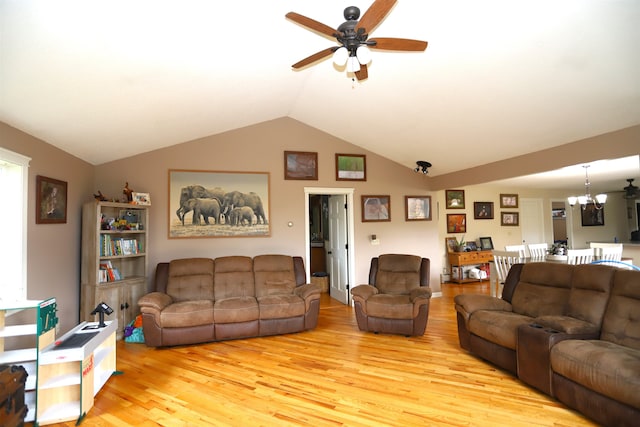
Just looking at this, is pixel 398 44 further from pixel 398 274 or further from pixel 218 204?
pixel 218 204

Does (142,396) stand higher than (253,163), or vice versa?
(253,163)

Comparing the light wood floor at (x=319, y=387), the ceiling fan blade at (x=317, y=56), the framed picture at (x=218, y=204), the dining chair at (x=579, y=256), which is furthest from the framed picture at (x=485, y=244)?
the ceiling fan blade at (x=317, y=56)

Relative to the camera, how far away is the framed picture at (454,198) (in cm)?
752

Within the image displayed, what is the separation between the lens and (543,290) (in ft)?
10.4

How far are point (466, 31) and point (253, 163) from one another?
345 cm

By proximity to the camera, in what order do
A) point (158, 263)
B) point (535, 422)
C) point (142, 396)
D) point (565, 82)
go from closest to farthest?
point (535, 422) → point (142, 396) → point (565, 82) → point (158, 263)

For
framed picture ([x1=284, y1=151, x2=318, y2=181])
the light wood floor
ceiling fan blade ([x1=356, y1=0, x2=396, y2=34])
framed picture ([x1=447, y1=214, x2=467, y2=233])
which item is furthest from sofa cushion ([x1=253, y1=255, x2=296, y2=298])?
framed picture ([x1=447, y1=214, x2=467, y2=233])

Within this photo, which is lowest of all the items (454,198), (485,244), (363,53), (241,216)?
(485,244)

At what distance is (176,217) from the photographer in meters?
4.79

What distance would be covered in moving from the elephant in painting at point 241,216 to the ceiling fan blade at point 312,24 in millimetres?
3416

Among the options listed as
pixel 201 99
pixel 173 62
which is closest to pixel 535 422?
pixel 173 62

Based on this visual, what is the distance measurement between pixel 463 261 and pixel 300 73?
548 centimetres

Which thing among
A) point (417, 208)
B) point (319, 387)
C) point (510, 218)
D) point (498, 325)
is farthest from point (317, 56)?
point (510, 218)

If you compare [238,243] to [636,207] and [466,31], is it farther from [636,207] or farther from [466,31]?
[636,207]
